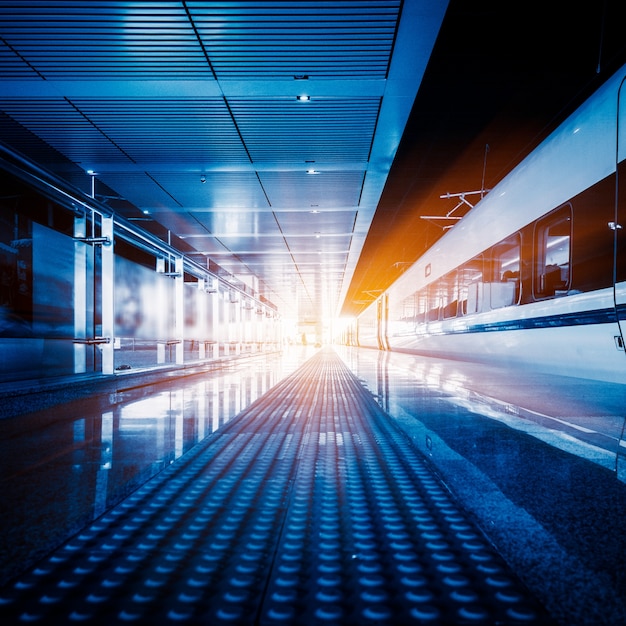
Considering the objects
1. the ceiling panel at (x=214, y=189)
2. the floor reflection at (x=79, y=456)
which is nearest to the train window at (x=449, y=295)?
the ceiling panel at (x=214, y=189)

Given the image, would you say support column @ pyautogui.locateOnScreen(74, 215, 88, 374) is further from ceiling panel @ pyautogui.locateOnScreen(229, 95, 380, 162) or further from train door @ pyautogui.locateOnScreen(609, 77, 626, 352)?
train door @ pyautogui.locateOnScreen(609, 77, 626, 352)

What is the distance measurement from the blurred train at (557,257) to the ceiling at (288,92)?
46.6 inches

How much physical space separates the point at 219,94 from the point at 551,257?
185 inches

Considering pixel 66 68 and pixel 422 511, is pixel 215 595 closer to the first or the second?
pixel 422 511

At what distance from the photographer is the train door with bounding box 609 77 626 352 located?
322 cm

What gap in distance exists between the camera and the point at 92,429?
271cm

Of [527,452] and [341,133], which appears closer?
[527,452]

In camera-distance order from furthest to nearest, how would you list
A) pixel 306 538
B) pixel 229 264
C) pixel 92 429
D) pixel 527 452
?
pixel 229 264 < pixel 92 429 < pixel 527 452 < pixel 306 538

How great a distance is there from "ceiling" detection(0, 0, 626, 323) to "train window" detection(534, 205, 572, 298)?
1951 millimetres

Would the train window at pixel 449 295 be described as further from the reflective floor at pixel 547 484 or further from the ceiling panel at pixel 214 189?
the reflective floor at pixel 547 484

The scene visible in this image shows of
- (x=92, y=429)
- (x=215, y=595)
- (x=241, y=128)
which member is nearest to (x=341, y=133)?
(x=241, y=128)

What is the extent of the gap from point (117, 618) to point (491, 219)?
661 cm

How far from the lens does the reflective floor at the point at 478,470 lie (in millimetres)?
1068

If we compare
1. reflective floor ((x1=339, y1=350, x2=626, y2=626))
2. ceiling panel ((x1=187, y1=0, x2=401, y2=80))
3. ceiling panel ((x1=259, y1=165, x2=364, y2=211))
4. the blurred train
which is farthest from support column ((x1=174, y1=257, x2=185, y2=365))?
the blurred train
